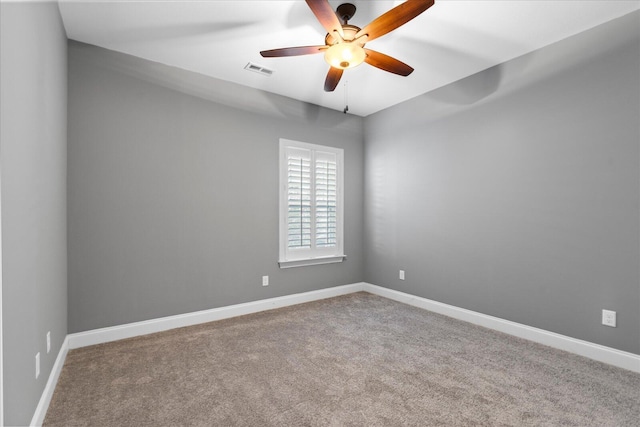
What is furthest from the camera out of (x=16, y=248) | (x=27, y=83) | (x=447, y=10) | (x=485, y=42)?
(x=485, y=42)

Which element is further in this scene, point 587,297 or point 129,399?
point 587,297

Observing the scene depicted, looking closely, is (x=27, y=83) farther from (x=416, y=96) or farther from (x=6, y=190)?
(x=416, y=96)

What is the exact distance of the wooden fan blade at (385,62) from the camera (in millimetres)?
2480

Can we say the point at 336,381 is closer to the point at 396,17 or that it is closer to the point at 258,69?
the point at 396,17

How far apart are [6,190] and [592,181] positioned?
12.4 feet

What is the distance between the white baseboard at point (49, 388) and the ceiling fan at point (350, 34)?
2.60m

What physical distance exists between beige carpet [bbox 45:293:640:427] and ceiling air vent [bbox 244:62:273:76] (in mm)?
2701

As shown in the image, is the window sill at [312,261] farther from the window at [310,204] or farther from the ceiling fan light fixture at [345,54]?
the ceiling fan light fixture at [345,54]

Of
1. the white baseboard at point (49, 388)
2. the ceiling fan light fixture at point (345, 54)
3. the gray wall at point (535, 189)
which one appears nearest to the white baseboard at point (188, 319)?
the white baseboard at point (49, 388)

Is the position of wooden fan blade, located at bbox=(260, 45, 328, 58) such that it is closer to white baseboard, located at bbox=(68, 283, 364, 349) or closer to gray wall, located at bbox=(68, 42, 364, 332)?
gray wall, located at bbox=(68, 42, 364, 332)

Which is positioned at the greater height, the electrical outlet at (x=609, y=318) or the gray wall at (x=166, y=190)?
the gray wall at (x=166, y=190)

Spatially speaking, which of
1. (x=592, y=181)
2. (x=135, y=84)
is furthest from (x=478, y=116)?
(x=135, y=84)

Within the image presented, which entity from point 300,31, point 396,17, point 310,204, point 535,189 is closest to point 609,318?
point 535,189

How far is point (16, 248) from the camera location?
4.74 feet
